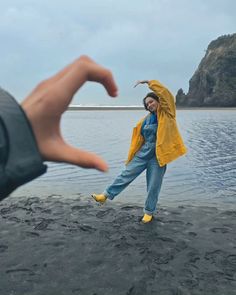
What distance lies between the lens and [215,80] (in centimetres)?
14038

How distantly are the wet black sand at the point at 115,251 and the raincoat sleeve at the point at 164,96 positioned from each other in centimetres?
216

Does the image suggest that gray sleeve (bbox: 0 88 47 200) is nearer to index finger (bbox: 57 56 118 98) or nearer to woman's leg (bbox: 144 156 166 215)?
index finger (bbox: 57 56 118 98)

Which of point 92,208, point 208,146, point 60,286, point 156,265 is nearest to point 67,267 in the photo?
point 60,286

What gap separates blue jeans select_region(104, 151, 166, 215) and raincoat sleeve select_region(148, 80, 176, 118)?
932 mm

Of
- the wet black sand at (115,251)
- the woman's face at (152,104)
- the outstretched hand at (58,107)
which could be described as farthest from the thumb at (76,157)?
the woman's face at (152,104)

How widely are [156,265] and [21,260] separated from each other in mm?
1917

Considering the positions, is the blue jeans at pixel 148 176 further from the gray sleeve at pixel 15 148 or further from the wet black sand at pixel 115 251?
the gray sleeve at pixel 15 148

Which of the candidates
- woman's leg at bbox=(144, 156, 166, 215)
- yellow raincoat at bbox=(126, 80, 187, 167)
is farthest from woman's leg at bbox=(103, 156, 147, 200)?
yellow raincoat at bbox=(126, 80, 187, 167)

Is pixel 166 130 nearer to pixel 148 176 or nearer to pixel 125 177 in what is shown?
pixel 148 176

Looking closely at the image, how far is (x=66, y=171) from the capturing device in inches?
536

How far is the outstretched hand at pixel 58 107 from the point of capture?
1018 millimetres

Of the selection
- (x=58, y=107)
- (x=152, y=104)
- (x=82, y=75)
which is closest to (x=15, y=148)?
(x=58, y=107)

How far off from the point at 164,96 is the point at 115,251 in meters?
2.93

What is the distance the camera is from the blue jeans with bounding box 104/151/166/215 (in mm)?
7074
